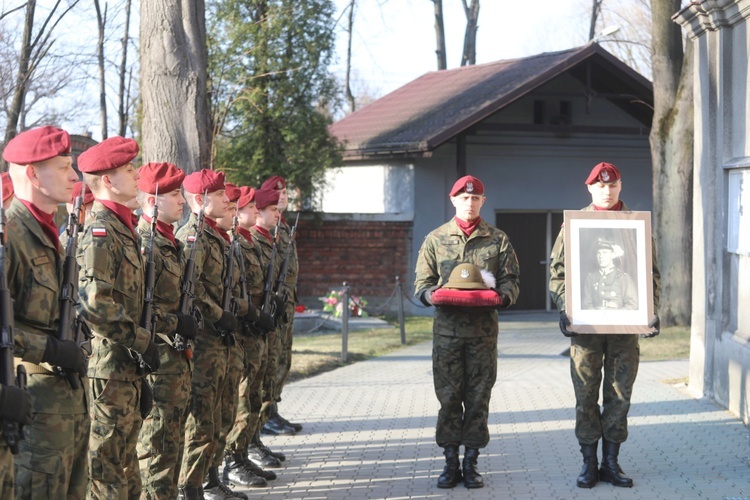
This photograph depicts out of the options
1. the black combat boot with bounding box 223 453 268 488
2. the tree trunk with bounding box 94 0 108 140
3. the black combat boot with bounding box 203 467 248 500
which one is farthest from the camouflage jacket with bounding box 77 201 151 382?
the tree trunk with bounding box 94 0 108 140

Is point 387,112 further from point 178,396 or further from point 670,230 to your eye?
point 178,396

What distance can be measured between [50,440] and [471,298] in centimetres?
360

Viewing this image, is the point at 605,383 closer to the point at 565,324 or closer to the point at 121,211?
the point at 565,324

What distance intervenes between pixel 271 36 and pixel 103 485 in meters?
16.5

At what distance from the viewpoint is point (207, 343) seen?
6328mm

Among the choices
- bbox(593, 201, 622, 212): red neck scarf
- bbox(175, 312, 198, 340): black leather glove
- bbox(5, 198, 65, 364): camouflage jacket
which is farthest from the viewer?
bbox(593, 201, 622, 212): red neck scarf

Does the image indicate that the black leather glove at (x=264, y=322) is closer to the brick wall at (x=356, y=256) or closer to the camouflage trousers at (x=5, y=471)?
the camouflage trousers at (x=5, y=471)

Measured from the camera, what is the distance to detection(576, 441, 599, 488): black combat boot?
24.1 feet

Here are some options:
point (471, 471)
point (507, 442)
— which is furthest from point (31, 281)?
point (507, 442)

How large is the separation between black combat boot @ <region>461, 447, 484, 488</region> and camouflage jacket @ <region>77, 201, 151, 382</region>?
3.15 m

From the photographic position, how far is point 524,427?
32.0ft

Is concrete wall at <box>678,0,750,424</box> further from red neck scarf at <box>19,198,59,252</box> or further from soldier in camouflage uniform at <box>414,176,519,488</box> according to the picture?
red neck scarf at <box>19,198,59,252</box>

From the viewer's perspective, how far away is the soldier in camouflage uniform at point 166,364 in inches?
220

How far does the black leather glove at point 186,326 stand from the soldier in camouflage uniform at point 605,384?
2.99 m
